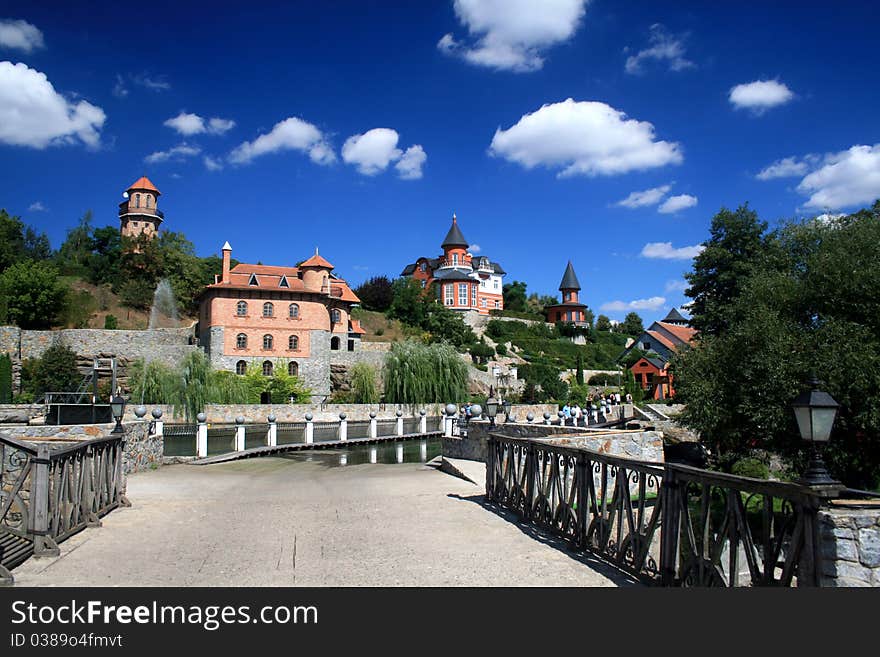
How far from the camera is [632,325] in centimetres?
9700

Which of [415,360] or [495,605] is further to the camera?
[415,360]

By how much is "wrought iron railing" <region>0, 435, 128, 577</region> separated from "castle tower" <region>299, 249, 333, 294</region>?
43243 millimetres

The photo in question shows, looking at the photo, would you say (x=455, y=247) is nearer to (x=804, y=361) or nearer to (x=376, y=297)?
(x=376, y=297)

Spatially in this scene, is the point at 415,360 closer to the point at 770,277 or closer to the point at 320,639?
the point at 770,277

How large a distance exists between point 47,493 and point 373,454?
57.2ft

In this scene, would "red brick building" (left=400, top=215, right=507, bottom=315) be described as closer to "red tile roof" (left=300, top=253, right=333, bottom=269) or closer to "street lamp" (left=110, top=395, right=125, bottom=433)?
"red tile roof" (left=300, top=253, right=333, bottom=269)

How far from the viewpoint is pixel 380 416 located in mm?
42406

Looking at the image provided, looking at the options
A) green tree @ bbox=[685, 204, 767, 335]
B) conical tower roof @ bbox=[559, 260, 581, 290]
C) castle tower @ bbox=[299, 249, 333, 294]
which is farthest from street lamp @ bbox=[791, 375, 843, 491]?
conical tower roof @ bbox=[559, 260, 581, 290]

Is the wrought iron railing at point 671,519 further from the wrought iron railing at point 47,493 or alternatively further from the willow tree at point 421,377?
the willow tree at point 421,377

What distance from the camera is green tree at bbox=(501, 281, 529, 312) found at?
93812 millimetres

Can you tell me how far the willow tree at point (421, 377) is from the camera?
139 feet

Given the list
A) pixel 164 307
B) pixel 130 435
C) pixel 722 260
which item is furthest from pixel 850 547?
pixel 164 307

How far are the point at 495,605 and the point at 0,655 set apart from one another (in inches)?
132

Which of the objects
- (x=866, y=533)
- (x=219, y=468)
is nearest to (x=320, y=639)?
(x=866, y=533)
